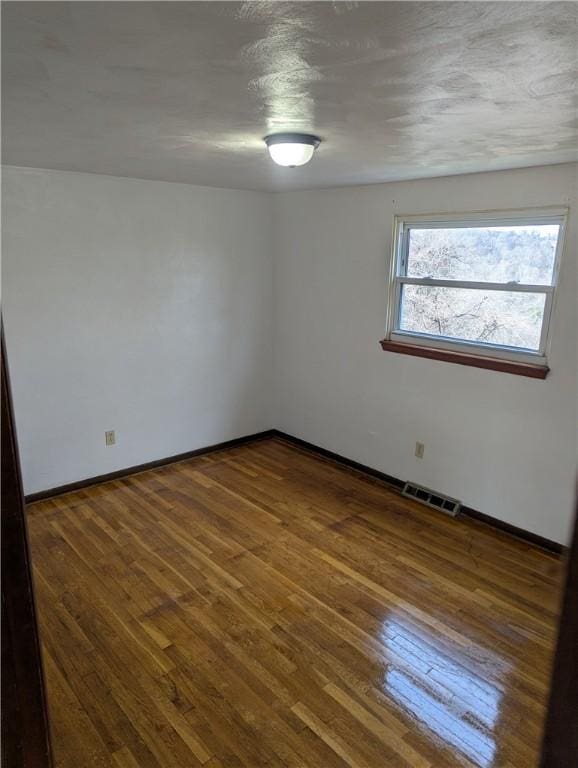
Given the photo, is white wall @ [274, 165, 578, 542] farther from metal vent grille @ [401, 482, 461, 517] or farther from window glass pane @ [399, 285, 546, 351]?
window glass pane @ [399, 285, 546, 351]

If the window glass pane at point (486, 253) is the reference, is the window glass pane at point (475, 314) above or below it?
below

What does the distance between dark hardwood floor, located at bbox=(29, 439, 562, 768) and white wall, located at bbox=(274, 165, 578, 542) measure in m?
0.36

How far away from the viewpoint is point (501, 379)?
312 centimetres

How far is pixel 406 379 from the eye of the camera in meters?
3.66

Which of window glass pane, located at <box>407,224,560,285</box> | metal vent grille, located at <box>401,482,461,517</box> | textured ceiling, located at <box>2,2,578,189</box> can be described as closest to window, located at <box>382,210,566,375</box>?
window glass pane, located at <box>407,224,560,285</box>

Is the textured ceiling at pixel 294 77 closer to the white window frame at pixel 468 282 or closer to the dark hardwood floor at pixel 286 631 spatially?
the white window frame at pixel 468 282

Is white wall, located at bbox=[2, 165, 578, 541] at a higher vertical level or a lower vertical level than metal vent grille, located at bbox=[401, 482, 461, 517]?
higher

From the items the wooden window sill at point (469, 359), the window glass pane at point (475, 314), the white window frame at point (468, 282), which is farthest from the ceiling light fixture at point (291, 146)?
the wooden window sill at point (469, 359)

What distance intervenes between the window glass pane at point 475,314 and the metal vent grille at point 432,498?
44.5 inches

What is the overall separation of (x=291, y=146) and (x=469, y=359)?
6.05ft

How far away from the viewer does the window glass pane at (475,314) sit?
298cm

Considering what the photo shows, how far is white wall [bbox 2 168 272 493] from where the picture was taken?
325cm

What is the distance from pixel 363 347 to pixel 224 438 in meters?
1.54

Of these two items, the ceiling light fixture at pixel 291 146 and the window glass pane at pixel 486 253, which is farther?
the window glass pane at pixel 486 253
